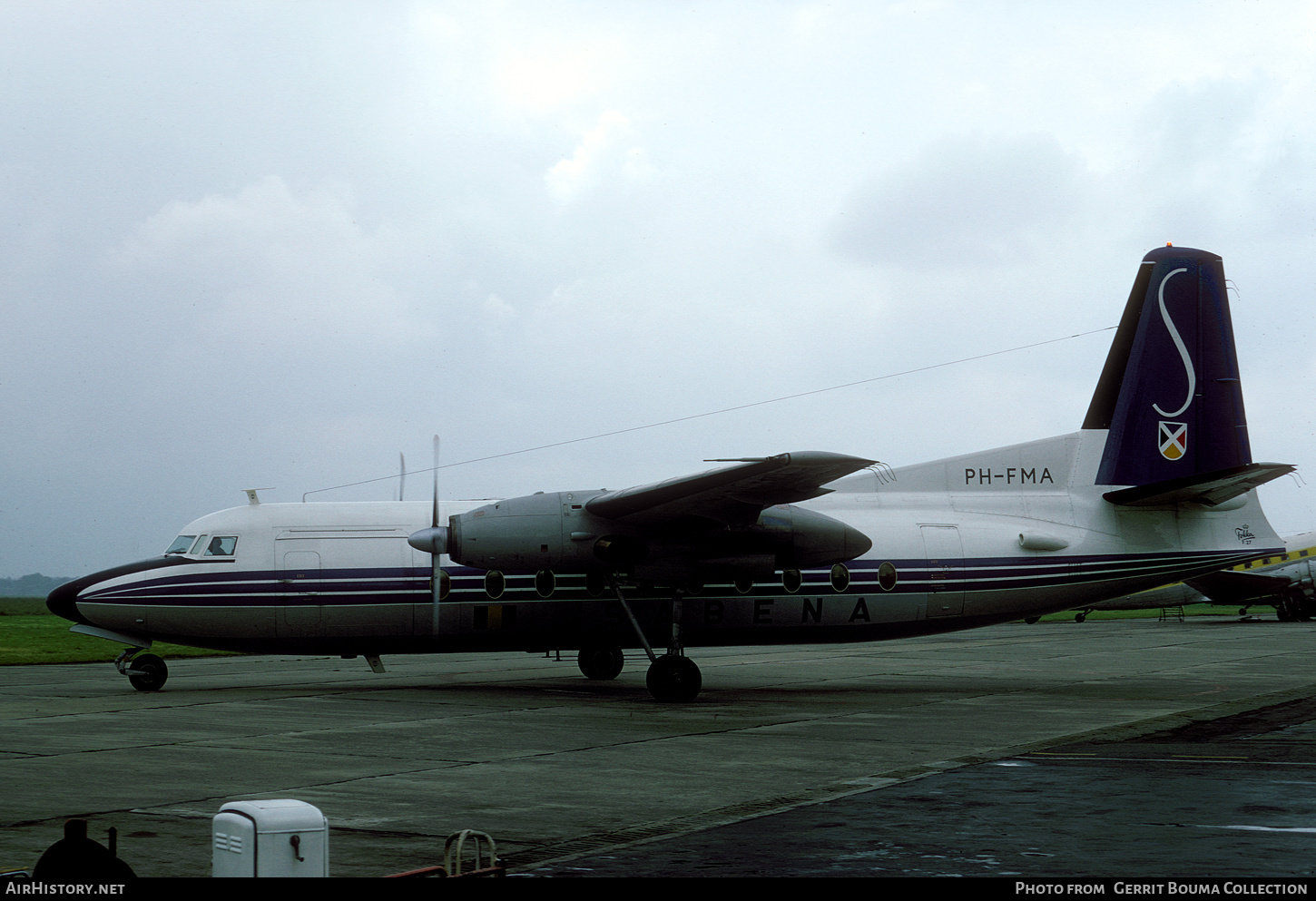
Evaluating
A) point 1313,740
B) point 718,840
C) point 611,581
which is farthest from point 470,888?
point 611,581

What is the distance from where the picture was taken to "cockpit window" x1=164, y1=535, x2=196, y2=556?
65.8 ft

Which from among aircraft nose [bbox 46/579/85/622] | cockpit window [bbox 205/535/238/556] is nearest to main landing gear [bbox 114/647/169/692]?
aircraft nose [bbox 46/579/85/622]

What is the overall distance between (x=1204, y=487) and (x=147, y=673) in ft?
61.5

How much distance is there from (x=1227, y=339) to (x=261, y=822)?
2160cm

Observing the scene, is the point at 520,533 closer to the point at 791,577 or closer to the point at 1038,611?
the point at 791,577

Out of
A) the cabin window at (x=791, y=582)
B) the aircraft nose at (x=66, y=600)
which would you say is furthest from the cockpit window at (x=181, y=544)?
the cabin window at (x=791, y=582)

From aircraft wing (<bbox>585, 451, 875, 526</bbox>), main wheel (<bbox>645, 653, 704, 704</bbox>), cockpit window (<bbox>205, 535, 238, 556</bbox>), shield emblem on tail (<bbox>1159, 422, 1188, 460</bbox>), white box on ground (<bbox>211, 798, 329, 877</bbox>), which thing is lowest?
main wheel (<bbox>645, 653, 704, 704</bbox>)

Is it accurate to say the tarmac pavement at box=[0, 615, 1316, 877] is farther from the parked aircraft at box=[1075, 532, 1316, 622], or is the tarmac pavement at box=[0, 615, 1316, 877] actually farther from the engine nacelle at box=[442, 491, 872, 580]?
the parked aircraft at box=[1075, 532, 1316, 622]

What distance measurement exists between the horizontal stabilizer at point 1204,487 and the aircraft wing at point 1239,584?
3194 centimetres

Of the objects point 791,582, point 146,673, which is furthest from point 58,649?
point 791,582

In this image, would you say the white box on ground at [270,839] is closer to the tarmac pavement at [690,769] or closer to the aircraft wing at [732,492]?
the tarmac pavement at [690,769]

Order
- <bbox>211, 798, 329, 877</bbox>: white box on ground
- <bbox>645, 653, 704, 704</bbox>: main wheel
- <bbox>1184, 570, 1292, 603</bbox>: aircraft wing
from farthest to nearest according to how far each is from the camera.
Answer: <bbox>1184, 570, 1292, 603</bbox>: aircraft wing < <bbox>645, 653, 704, 704</bbox>: main wheel < <bbox>211, 798, 329, 877</bbox>: white box on ground

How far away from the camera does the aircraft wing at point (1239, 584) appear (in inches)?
1962

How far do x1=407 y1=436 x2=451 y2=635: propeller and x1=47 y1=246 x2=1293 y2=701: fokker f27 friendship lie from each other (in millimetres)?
47
